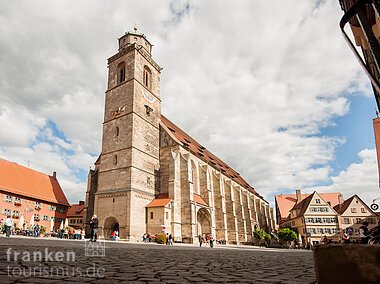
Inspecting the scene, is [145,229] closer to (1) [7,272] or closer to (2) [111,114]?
(2) [111,114]

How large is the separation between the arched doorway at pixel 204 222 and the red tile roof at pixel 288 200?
32.6m

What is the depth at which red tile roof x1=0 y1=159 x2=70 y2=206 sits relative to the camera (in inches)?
1431

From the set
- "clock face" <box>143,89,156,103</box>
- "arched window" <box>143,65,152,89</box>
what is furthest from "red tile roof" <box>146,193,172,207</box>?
"arched window" <box>143,65,152,89</box>

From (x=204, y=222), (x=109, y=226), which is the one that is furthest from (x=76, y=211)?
(x=204, y=222)

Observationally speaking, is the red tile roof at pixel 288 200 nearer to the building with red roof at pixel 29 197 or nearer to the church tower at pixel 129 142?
the church tower at pixel 129 142

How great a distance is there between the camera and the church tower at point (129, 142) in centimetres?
2702

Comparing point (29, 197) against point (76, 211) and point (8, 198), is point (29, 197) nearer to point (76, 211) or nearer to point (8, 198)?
Result: point (8, 198)

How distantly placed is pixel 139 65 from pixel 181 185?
14.4 meters

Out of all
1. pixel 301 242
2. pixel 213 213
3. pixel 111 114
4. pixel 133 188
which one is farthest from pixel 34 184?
pixel 301 242

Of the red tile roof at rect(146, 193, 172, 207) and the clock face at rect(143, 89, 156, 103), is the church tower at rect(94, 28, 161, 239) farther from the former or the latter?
the red tile roof at rect(146, 193, 172, 207)

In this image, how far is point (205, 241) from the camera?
3086cm

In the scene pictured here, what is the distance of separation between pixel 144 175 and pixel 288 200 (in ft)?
148

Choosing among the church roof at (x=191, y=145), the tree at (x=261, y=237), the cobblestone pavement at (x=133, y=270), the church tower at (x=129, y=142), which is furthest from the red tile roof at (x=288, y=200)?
the cobblestone pavement at (x=133, y=270)

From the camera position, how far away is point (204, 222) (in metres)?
33.5
